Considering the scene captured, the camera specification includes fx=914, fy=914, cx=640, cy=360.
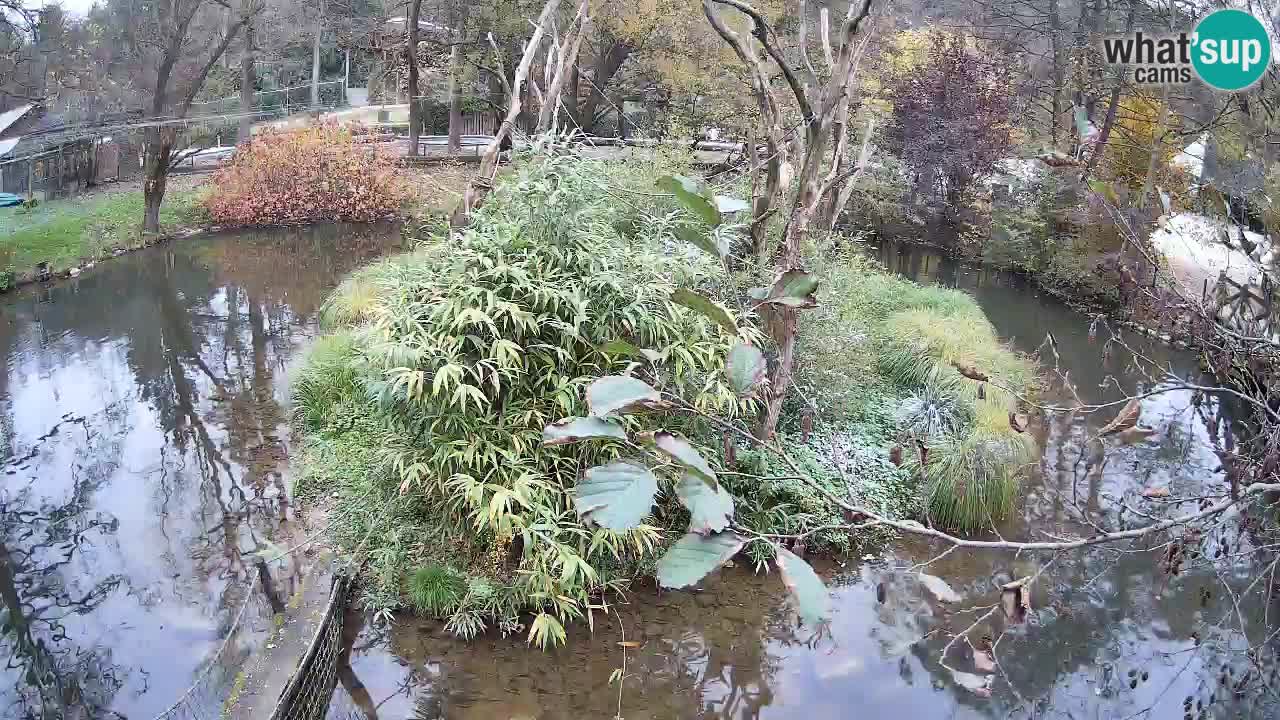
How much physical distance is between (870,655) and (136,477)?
200 inches

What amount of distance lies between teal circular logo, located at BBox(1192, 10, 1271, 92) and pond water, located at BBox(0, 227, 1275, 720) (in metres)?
1.14

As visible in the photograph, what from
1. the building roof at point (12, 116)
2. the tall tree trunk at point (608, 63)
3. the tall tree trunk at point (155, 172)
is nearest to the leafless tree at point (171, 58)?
the tall tree trunk at point (155, 172)

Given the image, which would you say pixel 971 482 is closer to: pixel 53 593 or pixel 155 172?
pixel 53 593

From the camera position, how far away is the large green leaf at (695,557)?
2.19ft

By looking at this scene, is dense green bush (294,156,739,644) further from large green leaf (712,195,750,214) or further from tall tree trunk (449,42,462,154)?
tall tree trunk (449,42,462,154)

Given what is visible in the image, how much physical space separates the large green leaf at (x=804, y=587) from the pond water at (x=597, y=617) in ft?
8.02

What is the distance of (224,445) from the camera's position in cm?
693

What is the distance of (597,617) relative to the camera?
488 cm

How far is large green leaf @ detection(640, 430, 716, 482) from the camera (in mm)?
662

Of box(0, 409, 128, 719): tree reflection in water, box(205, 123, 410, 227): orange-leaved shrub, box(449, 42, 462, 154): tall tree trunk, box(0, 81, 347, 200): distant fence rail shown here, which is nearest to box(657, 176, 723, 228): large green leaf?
box(0, 409, 128, 719): tree reflection in water

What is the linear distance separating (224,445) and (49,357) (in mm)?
3007

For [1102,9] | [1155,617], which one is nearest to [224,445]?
[1155,617]

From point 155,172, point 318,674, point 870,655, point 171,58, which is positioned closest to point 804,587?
point 318,674

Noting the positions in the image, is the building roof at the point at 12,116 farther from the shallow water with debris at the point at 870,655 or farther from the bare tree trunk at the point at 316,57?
the shallow water with debris at the point at 870,655
